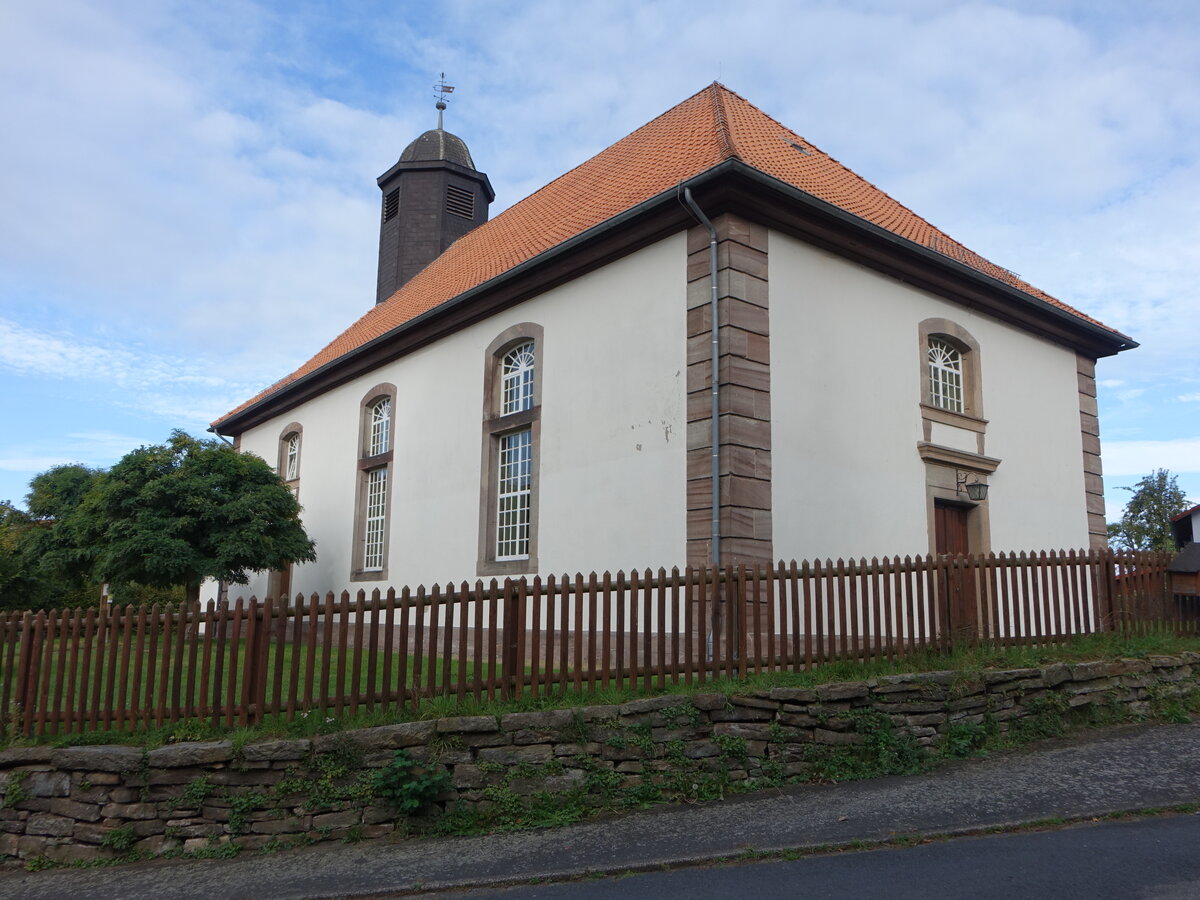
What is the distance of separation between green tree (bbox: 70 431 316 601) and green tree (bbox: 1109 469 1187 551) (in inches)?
1245

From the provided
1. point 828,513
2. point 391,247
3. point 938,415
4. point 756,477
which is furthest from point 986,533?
point 391,247

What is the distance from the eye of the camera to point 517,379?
44.1ft

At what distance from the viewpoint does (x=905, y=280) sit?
12141 mm

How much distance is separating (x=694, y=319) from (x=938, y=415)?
385 cm

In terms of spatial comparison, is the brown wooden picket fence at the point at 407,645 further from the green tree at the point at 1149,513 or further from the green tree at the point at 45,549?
the green tree at the point at 1149,513

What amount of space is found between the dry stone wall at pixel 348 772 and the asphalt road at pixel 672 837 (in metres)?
0.20

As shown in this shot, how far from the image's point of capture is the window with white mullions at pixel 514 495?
12.8m

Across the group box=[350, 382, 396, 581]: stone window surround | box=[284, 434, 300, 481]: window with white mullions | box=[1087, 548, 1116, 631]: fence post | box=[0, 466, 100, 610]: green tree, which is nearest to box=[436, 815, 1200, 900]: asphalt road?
box=[1087, 548, 1116, 631]: fence post

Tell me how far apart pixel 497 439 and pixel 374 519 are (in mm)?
4162

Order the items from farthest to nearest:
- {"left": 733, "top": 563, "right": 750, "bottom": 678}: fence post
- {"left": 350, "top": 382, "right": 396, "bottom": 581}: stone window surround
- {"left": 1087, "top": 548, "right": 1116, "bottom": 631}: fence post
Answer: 1. {"left": 350, "top": 382, "right": 396, "bottom": 581}: stone window surround
2. {"left": 1087, "top": 548, "right": 1116, "bottom": 631}: fence post
3. {"left": 733, "top": 563, "right": 750, "bottom": 678}: fence post

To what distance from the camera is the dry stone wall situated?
6461 mm

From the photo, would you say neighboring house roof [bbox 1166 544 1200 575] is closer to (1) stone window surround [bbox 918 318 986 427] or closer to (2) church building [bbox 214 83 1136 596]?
(2) church building [bbox 214 83 1136 596]

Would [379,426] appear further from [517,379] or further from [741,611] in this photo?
[741,611]

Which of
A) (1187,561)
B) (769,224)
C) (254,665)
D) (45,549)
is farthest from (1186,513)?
(45,549)
